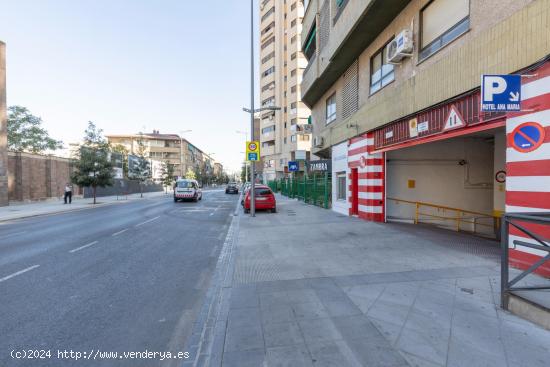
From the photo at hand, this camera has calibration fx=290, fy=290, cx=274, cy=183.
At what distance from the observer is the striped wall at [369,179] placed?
12211 mm

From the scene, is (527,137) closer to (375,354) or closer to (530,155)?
(530,155)

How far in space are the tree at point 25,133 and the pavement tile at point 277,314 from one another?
54427 mm

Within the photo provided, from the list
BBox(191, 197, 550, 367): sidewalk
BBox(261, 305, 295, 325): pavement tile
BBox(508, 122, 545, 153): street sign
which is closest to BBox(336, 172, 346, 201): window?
BBox(191, 197, 550, 367): sidewalk

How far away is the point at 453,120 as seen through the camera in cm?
739

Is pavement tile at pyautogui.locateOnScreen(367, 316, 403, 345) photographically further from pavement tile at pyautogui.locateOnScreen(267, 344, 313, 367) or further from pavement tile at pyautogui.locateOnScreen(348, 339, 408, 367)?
pavement tile at pyautogui.locateOnScreen(267, 344, 313, 367)

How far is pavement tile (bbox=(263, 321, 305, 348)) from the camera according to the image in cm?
315

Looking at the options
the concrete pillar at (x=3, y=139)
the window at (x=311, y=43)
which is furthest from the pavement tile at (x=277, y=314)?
the concrete pillar at (x=3, y=139)

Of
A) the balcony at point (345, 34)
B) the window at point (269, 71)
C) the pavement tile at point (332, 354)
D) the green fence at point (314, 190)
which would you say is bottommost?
the pavement tile at point (332, 354)

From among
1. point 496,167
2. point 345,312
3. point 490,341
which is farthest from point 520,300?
point 496,167

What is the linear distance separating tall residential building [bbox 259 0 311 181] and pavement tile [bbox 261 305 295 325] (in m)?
40.5

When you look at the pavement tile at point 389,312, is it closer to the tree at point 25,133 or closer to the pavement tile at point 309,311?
the pavement tile at point 309,311

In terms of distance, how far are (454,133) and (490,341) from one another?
5700mm

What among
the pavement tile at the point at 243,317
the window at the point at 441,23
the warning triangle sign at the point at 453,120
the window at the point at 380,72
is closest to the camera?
the pavement tile at the point at 243,317

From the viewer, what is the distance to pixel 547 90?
5.05 m
